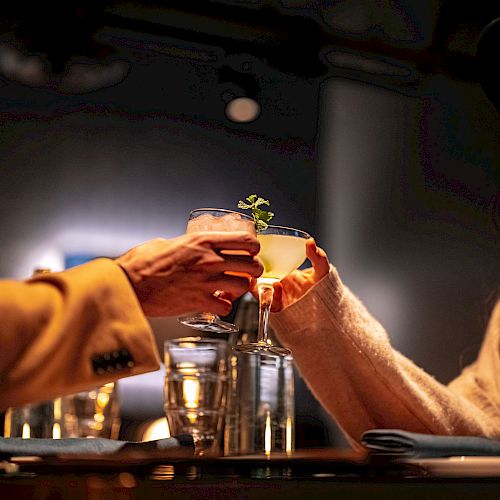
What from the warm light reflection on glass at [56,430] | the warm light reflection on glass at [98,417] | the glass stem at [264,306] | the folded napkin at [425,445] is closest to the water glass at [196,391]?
the glass stem at [264,306]

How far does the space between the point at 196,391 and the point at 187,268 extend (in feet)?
1.07

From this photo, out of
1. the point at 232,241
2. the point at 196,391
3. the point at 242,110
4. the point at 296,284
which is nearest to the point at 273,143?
the point at 242,110

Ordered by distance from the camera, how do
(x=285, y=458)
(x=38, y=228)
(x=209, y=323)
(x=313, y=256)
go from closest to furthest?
(x=285, y=458)
(x=209, y=323)
(x=313, y=256)
(x=38, y=228)

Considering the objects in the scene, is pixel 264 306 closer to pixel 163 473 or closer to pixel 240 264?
pixel 240 264

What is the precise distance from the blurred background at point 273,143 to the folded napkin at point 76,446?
8.25ft

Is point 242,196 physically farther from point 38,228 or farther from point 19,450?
point 19,450

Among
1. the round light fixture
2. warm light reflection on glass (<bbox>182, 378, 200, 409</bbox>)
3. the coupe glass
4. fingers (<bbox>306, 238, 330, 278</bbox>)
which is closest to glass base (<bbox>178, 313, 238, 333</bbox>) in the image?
the coupe glass

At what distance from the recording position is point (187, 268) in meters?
1.20

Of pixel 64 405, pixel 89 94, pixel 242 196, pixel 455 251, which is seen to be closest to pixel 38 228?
pixel 89 94

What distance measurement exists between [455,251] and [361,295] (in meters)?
0.55

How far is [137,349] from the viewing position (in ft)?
3.23

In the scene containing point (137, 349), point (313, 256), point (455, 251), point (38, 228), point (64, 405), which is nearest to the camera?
point (137, 349)

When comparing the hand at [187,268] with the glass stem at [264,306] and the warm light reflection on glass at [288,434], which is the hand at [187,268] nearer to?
the glass stem at [264,306]

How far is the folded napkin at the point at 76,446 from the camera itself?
80 cm
